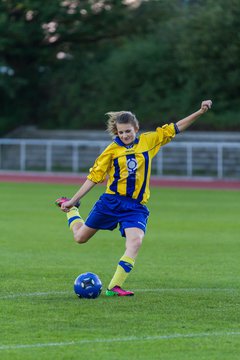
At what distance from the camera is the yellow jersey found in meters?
10.1

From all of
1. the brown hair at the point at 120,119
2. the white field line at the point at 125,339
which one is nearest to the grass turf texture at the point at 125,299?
the white field line at the point at 125,339

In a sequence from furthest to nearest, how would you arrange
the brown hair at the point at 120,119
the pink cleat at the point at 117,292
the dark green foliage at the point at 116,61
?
the dark green foliage at the point at 116,61, the brown hair at the point at 120,119, the pink cleat at the point at 117,292

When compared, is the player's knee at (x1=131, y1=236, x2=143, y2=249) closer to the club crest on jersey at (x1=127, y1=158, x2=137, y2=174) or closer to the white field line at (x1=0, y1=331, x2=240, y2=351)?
the club crest on jersey at (x1=127, y1=158, x2=137, y2=174)

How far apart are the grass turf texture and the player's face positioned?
1610mm

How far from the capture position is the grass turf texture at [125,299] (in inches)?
291

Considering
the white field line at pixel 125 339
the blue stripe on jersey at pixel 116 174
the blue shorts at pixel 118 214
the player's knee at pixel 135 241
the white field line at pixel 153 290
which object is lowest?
the white field line at pixel 153 290

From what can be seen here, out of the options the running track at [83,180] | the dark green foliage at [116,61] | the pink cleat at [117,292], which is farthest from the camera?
the dark green foliage at [116,61]

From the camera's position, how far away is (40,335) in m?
7.77

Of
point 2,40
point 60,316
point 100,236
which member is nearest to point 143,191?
point 60,316

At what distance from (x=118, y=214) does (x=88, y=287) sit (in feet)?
2.98

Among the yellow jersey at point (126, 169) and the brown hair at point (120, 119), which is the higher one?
the brown hair at point (120, 119)

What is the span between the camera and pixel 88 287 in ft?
31.7

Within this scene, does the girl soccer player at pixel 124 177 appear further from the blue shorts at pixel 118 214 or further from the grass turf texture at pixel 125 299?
the grass turf texture at pixel 125 299

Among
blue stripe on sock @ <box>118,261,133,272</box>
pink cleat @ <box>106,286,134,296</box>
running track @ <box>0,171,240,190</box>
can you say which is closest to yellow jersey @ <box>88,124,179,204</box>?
blue stripe on sock @ <box>118,261,133,272</box>
